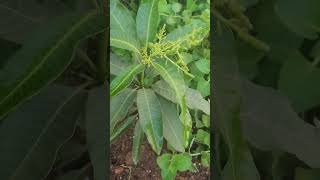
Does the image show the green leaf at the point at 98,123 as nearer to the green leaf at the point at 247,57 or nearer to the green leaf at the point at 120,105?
the green leaf at the point at 120,105

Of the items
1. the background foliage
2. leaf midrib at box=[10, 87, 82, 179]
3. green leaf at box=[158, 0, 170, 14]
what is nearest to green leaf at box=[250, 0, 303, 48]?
the background foliage

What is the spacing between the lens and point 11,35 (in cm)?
57

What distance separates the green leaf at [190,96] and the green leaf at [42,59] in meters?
0.10

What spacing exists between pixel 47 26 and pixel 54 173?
178 mm

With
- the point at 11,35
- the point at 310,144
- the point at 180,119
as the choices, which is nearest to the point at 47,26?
the point at 11,35

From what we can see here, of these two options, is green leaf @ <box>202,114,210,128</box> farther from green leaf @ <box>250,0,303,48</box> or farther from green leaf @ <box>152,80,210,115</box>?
green leaf @ <box>250,0,303,48</box>

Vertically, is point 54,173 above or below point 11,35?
below

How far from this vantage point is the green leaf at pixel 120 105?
574mm

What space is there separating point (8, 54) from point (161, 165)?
0.21 metres

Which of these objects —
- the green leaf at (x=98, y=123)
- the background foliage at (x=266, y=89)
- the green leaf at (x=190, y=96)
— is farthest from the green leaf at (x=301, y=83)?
the green leaf at (x=98, y=123)

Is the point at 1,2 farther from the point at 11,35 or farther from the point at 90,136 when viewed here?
the point at 90,136

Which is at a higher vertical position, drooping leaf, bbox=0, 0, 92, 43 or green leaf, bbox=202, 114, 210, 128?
drooping leaf, bbox=0, 0, 92, 43

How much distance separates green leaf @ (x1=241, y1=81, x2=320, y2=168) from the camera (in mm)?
586

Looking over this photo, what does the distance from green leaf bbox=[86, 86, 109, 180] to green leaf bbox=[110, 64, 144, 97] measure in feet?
0.05
